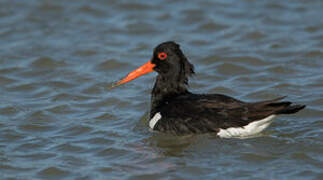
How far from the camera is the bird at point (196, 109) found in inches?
342

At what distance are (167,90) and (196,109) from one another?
1.06 metres

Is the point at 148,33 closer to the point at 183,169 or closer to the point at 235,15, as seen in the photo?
the point at 235,15

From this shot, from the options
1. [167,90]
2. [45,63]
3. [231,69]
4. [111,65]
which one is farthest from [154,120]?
[45,63]

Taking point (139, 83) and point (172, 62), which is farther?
point (139, 83)

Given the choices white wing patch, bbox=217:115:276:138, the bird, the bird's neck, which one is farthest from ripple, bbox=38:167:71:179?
white wing patch, bbox=217:115:276:138

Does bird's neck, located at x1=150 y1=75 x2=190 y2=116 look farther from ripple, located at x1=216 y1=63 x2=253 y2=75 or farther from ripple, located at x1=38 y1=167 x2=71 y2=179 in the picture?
ripple, located at x1=216 y1=63 x2=253 y2=75

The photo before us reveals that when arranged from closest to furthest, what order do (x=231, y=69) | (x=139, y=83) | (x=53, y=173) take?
(x=53, y=173) → (x=139, y=83) → (x=231, y=69)

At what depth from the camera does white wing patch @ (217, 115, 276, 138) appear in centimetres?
875

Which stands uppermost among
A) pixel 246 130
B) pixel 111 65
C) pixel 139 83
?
pixel 111 65

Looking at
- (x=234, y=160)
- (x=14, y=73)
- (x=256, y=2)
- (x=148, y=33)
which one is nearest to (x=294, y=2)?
(x=256, y=2)

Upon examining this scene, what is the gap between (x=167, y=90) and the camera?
993cm

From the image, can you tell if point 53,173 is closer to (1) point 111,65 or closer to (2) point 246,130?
(2) point 246,130

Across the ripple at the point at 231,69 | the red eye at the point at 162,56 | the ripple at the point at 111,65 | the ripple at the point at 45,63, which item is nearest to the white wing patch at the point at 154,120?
the red eye at the point at 162,56

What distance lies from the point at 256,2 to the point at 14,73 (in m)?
6.95
